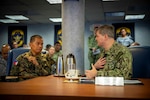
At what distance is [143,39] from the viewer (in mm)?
10336

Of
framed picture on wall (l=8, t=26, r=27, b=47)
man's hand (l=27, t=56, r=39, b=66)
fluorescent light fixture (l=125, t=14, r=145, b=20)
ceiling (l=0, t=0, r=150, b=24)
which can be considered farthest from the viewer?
framed picture on wall (l=8, t=26, r=27, b=47)

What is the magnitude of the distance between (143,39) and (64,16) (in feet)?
24.9

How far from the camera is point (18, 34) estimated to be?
11.3 metres

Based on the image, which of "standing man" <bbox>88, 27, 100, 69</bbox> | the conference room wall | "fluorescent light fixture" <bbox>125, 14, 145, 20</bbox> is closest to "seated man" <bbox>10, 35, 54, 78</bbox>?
"standing man" <bbox>88, 27, 100, 69</bbox>

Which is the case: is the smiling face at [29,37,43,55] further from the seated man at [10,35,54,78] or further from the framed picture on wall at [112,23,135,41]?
the framed picture on wall at [112,23,135,41]

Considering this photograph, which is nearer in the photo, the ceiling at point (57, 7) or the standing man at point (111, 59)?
the standing man at point (111, 59)

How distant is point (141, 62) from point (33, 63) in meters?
1.40

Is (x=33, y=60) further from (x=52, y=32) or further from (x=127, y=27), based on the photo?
(x=52, y=32)

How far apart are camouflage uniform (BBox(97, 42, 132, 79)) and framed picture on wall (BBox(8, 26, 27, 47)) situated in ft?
31.2

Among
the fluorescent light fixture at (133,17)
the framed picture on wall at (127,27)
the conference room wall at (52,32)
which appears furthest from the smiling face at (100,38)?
the conference room wall at (52,32)

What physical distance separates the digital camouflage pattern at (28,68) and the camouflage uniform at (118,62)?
1.16 meters

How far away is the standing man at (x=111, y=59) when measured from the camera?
6.43 ft

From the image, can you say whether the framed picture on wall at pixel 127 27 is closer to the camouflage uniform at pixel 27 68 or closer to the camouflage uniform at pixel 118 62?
the camouflage uniform at pixel 27 68

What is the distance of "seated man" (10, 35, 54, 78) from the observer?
2.99m
